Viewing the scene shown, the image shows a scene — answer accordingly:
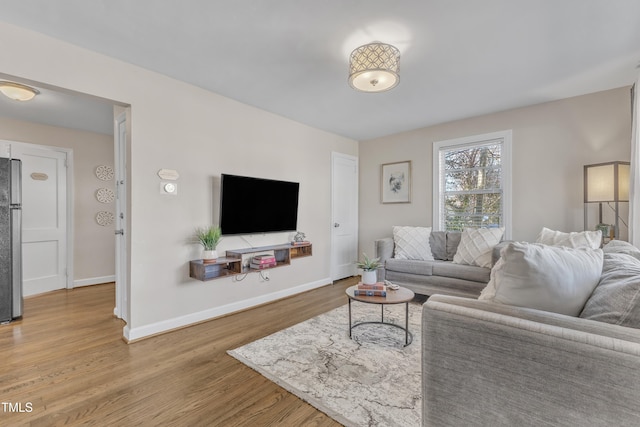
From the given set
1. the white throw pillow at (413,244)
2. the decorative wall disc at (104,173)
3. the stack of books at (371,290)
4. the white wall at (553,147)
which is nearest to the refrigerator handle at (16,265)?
the decorative wall disc at (104,173)

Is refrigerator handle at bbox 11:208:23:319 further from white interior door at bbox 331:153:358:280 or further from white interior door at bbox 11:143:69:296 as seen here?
white interior door at bbox 331:153:358:280

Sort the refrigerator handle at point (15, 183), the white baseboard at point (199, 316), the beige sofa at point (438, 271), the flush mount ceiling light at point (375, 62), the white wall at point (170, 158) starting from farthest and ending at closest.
→ the beige sofa at point (438, 271)
the refrigerator handle at point (15, 183)
the white baseboard at point (199, 316)
the white wall at point (170, 158)
the flush mount ceiling light at point (375, 62)


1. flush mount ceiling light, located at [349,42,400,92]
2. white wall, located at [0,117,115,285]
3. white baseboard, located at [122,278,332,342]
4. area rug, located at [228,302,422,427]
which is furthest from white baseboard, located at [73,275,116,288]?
flush mount ceiling light, located at [349,42,400,92]

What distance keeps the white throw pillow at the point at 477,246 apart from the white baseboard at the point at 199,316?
2137 millimetres

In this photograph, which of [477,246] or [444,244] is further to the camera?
[444,244]

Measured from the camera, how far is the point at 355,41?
Answer: 2172 millimetres

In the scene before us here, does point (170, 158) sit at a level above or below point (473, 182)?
above

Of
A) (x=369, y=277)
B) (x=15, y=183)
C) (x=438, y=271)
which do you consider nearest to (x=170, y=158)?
(x=15, y=183)

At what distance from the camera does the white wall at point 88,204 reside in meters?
4.36

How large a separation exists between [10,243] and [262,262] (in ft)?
8.57

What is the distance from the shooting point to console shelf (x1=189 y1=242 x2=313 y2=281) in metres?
2.83

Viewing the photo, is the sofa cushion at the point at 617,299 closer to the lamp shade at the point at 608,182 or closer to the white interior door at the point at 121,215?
the lamp shade at the point at 608,182

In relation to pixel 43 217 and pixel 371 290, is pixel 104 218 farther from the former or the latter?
pixel 371 290

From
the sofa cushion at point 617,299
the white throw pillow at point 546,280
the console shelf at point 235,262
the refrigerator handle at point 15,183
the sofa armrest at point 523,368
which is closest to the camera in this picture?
the sofa armrest at point 523,368
